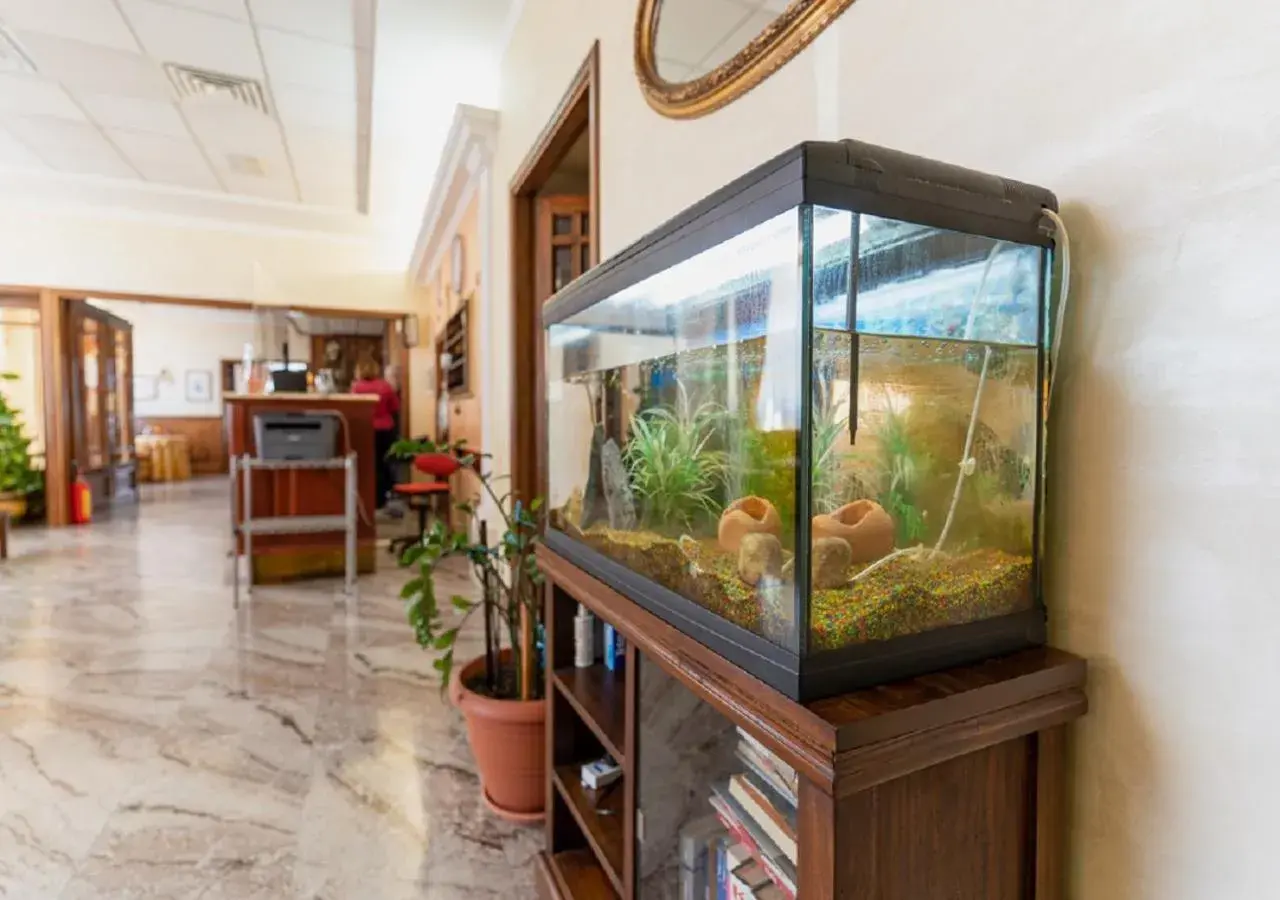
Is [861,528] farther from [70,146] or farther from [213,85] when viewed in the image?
[70,146]

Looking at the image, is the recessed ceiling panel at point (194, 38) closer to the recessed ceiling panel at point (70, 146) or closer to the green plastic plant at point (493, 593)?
the recessed ceiling panel at point (70, 146)

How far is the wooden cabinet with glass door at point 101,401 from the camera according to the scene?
608cm

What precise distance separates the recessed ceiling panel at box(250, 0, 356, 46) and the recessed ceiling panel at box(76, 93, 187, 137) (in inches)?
59.4

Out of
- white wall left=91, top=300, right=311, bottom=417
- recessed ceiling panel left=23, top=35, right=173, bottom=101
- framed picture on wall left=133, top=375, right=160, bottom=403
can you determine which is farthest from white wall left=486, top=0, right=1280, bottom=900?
framed picture on wall left=133, top=375, right=160, bottom=403

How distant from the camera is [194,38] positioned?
332 cm

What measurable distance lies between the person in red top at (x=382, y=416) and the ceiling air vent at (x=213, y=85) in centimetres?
189

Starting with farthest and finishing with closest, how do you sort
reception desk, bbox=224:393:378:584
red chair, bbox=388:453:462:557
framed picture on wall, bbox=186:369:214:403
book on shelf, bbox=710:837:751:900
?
framed picture on wall, bbox=186:369:214:403
red chair, bbox=388:453:462:557
reception desk, bbox=224:393:378:584
book on shelf, bbox=710:837:751:900

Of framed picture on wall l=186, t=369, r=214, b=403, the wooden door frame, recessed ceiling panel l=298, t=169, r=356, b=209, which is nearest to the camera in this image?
the wooden door frame

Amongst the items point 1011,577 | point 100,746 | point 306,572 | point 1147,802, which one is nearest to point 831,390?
point 1011,577

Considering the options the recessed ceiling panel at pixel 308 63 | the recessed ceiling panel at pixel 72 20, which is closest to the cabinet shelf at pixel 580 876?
the recessed ceiling panel at pixel 308 63

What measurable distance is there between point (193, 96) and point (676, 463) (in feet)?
15.1

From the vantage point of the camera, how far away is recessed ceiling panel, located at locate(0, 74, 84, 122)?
12.7 ft

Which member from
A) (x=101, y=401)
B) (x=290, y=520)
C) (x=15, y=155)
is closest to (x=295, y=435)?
(x=290, y=520)

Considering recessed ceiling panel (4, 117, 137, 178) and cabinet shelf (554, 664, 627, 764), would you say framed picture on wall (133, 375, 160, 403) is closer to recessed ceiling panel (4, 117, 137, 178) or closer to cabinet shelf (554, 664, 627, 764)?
recessed ceiling panel (4, 117, 137, 178)
